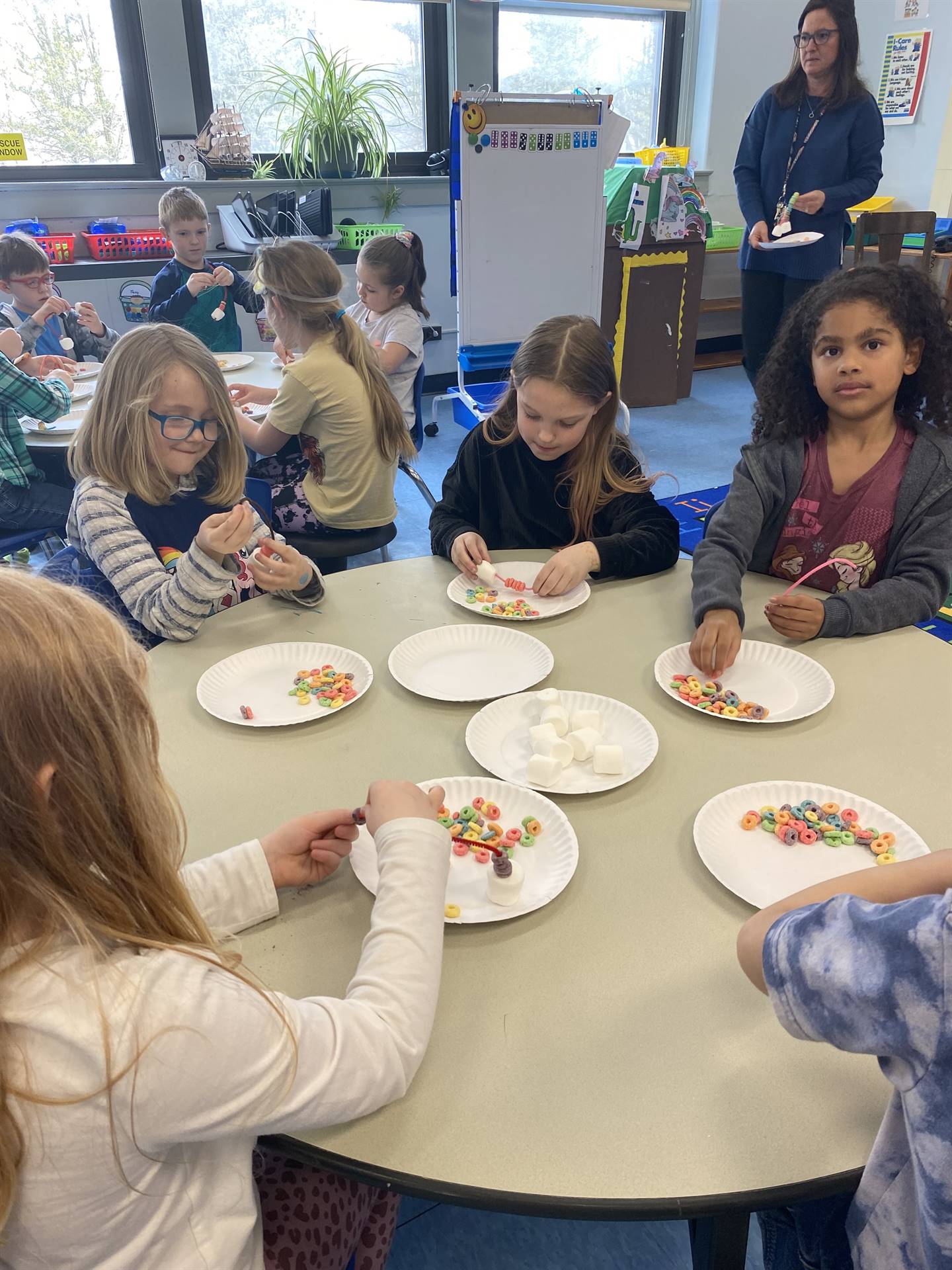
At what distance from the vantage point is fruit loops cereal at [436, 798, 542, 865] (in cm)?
84

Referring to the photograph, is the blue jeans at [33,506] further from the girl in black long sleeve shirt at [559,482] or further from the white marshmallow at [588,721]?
the white marshmallow at [588,721]

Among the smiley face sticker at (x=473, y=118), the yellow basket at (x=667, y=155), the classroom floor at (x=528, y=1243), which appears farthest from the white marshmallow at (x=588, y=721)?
the yellow basket at (x=667, y=155)

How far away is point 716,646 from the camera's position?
1.14m

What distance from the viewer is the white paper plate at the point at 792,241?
3.23 m

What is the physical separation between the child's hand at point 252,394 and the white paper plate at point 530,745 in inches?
70.6

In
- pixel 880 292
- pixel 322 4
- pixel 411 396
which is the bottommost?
pixel 411 396

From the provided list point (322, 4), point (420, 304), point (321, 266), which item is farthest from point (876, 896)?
point (322, 4)

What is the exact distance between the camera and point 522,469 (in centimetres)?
173

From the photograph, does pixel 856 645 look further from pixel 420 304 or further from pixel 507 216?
pixel 507 216

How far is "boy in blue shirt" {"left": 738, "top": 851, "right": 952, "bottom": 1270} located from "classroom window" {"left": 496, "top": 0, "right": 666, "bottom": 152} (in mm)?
4870

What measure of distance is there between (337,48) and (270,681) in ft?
13.9

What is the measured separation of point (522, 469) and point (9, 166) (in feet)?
11.1

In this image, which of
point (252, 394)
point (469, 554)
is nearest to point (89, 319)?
point (252, 394)

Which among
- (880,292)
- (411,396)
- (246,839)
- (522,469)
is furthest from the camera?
(411,396)
